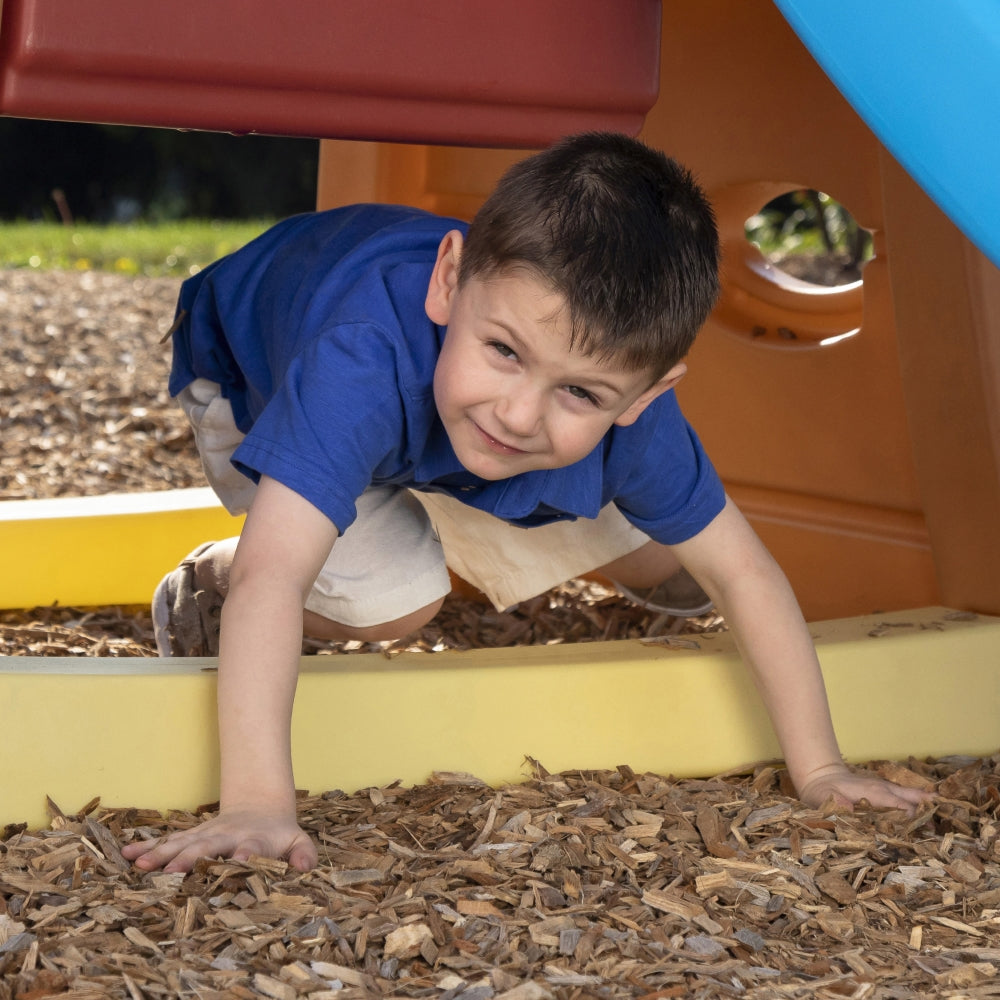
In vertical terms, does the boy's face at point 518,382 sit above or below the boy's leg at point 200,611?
above

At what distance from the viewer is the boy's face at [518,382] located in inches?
49.8

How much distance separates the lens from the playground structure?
137 centimetres

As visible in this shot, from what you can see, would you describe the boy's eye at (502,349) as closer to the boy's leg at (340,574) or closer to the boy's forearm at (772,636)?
the boy's forearm at (772,636)

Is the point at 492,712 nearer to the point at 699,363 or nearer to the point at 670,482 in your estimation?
the point at 670,482

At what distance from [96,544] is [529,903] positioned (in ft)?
4.50

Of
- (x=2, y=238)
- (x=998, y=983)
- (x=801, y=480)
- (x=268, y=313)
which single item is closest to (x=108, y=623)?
(x=268, y=313)

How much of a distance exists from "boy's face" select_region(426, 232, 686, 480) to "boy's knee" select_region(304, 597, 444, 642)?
1.55ft

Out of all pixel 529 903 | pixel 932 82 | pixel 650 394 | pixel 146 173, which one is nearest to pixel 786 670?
pixel 650 394

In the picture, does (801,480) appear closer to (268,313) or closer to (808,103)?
(808,103)

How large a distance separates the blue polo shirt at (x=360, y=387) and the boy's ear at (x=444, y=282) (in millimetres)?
31

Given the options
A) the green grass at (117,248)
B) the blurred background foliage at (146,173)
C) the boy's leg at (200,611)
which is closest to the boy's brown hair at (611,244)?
the boy's leg at (200,611)

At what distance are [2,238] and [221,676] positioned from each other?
18.4 feet

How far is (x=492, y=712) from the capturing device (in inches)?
60.7

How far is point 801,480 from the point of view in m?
2.25
